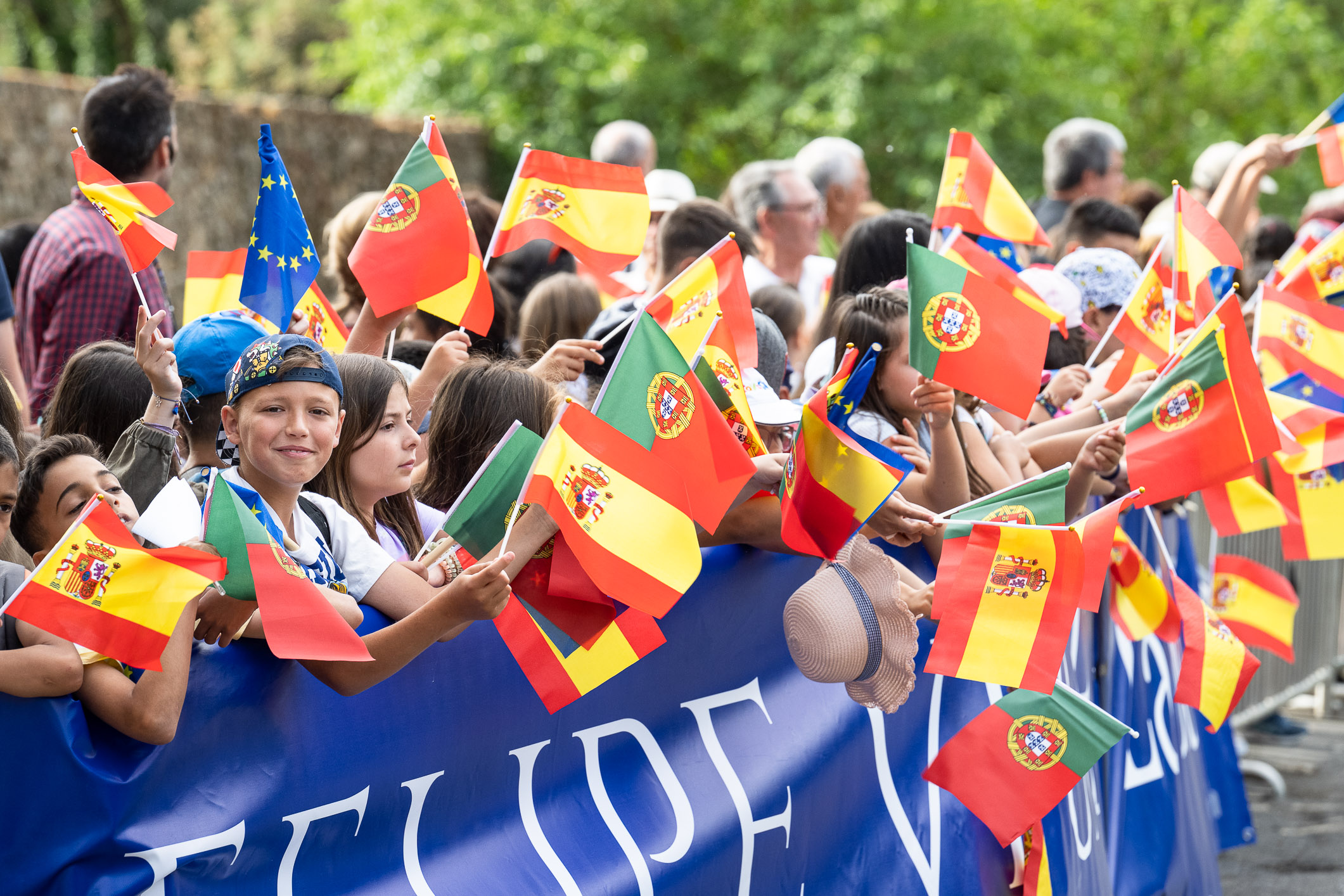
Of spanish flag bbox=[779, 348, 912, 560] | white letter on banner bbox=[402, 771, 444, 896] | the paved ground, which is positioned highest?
spanish flag bbox=[779, 348, 912, 560]

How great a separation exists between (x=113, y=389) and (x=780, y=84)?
12.4 metres

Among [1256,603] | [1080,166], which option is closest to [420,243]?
[1256,603]

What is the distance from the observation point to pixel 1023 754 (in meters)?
3.29

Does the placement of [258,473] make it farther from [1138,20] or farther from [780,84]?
[1138,20]

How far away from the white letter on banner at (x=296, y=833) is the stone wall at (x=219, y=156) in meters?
6.19

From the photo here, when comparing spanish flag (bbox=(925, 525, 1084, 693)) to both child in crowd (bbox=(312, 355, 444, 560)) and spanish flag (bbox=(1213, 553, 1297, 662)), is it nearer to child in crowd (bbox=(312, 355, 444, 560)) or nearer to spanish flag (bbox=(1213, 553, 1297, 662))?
child in crowd (bbox=(312, 355, 444, 560))

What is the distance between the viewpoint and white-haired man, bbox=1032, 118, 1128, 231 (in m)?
7.13

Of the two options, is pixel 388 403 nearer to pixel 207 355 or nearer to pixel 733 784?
pixel 207 355

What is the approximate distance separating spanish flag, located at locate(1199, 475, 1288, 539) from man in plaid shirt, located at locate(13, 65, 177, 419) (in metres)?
3.20

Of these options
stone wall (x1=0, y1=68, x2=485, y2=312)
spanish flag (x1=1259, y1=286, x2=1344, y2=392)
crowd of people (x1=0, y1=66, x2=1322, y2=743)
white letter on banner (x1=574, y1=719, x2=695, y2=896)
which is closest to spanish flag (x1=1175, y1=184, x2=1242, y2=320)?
crowd of people (x1=0, y1=66, x2=1322, y2=743)

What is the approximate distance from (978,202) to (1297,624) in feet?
11.9

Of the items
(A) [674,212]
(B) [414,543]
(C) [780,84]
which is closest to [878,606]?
(B) [414,543]

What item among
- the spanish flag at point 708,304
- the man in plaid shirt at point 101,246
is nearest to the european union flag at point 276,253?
the man in plaid shirt at point 101,246

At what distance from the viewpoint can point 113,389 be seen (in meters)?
3.23
